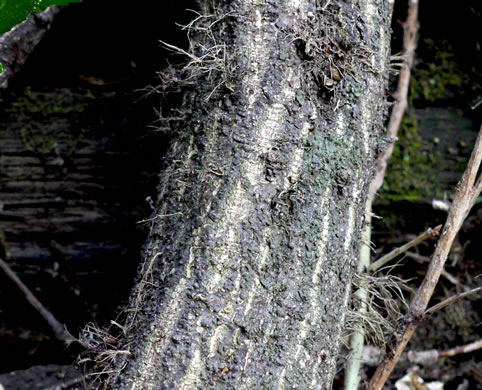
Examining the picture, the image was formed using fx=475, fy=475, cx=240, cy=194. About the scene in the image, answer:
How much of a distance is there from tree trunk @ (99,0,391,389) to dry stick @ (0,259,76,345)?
25.4 inches

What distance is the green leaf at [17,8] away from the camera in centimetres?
80

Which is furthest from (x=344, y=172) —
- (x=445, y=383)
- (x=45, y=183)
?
(x=45, y=183)

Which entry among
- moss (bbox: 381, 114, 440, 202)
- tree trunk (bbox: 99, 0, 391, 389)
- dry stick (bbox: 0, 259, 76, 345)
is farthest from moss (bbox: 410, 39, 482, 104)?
dry stick (bbox: 0, 259, 76, 345)

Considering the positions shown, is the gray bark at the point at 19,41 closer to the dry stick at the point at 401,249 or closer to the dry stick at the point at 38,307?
the dry stick at the point at 38,307

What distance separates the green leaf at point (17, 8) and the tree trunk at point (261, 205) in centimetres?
28

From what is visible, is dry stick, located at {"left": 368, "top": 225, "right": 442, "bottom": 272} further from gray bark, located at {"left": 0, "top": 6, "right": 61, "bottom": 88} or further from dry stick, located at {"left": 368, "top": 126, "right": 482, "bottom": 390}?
gray bark, located at {"left": 0, "top": 6, "right": 61, "bottom": 88}

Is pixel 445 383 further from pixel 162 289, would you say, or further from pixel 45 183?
pixel 45 183

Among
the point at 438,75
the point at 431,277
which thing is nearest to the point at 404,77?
the point at 438,75

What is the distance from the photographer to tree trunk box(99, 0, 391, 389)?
0.81 meters

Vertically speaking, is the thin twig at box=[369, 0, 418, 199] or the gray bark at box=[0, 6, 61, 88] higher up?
the gray bark at box=[0, 6, 61, 88]

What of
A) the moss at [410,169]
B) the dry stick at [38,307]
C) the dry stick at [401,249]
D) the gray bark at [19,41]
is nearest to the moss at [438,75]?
the moss at [410,169]

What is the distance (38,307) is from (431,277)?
1.11 metres

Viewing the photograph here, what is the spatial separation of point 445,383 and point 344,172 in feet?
3.19

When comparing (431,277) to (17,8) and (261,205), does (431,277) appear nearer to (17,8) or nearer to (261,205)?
(261,205)
